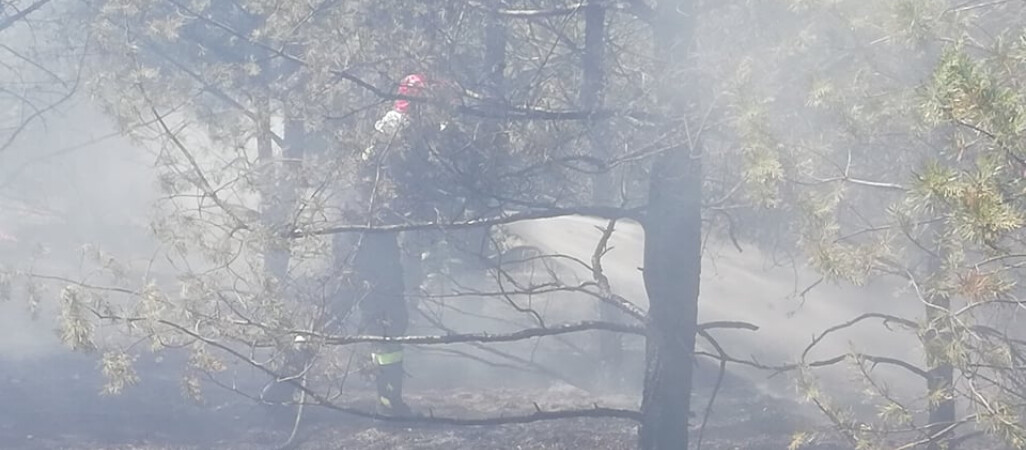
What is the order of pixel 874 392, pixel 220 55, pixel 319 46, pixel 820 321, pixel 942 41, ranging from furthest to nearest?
pixel 820 321 → pixel 220 55 → pixel 319 46 → pixel 874 392 → pixel 942 41

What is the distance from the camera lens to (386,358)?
8758 millimetres

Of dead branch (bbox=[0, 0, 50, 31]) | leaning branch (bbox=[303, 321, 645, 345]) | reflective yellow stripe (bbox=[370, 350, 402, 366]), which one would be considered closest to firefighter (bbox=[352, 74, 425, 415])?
reflective yellow stripe (bbox=[370, 350, 402, 366])

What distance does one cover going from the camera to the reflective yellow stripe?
344 inches

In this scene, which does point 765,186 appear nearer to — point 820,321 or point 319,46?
point 319,46

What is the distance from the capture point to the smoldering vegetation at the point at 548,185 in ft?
15.7

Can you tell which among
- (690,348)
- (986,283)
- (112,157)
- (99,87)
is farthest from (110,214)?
(986,283)

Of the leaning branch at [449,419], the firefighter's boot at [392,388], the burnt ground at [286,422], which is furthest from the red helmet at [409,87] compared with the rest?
the burnt ground at [286,422]

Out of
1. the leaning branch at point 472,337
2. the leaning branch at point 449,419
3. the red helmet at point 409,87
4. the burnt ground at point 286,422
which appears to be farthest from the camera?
the burnt ground at point 286,422

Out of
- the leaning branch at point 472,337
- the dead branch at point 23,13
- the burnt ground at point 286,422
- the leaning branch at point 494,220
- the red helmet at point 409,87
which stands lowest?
the burnt ground at point 286,422

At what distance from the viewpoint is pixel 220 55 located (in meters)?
9.31

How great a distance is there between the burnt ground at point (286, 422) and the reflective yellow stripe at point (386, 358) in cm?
60

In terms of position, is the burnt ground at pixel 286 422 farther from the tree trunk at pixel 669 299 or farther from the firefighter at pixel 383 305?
the tree trunk at pixel 669 299

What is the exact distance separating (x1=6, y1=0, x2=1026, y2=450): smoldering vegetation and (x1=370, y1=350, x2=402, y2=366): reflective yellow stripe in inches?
6.4

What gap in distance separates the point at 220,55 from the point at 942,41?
6.49m
